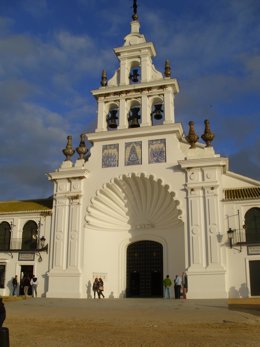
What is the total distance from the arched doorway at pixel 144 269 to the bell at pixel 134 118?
6942mm

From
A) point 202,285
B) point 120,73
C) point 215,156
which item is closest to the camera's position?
point 202,285

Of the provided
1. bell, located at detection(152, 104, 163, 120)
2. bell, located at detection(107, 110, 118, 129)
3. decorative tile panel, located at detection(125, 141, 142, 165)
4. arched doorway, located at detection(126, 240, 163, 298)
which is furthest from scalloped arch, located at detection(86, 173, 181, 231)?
bell, located at detection(152, 104, 163, 120)

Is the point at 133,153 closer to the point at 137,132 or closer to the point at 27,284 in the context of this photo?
the point at 137,132

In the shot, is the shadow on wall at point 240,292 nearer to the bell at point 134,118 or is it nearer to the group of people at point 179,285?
the group of people at point 179,285

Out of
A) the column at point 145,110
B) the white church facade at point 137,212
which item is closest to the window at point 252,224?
the white church facade at point 137,212

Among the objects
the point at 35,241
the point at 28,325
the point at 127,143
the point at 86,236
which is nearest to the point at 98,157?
the point at 127,143

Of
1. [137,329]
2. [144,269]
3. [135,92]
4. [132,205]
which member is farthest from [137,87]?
[137,329]

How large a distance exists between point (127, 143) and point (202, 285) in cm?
900

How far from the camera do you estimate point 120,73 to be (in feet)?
84.5

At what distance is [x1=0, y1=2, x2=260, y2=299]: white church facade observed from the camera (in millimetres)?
21047

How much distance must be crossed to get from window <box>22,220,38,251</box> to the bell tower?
276 inches

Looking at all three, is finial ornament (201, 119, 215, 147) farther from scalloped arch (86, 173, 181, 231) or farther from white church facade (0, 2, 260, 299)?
scalloped arch (86, 173, 181, 231)

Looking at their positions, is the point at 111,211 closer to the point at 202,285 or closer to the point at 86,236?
the point at 86,236

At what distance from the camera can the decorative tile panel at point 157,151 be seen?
908 inches
